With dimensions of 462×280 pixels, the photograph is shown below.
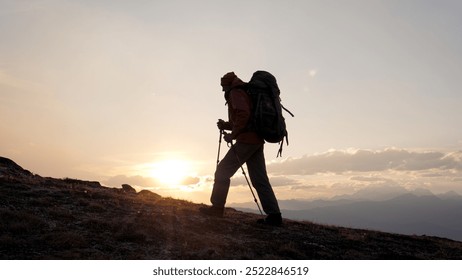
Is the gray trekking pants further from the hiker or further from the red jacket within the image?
the red jacket

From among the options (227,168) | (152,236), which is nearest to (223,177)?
(227,168)

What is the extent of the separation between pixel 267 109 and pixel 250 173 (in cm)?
194

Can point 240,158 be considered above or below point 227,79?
below

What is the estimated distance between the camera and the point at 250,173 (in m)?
10.8

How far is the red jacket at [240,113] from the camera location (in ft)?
32.9

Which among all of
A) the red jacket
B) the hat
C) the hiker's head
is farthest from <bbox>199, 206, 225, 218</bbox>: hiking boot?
the hat

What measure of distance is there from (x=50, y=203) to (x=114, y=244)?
389 centimetres

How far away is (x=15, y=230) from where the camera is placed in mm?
7473

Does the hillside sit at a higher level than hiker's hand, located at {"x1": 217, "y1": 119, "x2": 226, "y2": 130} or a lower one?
lower

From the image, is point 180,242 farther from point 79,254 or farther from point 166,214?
point 166,214

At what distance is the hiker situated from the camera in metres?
10.2

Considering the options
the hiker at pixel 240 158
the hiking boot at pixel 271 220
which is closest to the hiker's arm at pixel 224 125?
the hiker at pixel 240 158

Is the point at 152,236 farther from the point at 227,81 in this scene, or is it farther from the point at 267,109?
the point at 227,81

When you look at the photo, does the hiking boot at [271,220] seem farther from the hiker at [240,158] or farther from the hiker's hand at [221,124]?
the hiker's hand at [221,124]
